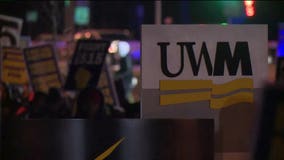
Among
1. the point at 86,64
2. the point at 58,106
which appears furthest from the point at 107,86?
the point at 58,106

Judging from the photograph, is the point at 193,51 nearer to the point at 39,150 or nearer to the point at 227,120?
the point at 227,120

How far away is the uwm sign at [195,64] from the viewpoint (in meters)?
4.07

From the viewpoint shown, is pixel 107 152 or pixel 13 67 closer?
pixel 107 152

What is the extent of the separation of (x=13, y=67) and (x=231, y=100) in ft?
25.4

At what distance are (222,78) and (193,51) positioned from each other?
23cm

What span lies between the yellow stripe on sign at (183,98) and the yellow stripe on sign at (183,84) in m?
0.04

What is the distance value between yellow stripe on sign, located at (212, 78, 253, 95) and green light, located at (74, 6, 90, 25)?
730 inches

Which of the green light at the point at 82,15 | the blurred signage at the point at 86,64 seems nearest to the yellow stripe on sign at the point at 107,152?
the blurred signage at the point at 86,64

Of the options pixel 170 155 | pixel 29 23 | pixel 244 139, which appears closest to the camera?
pixel 170 155

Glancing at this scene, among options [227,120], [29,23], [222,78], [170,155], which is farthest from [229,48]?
[29,23]

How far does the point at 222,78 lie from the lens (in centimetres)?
408

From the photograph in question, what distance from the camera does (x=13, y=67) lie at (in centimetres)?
1134

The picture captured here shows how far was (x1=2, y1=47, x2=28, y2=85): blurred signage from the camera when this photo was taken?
36.8 feet

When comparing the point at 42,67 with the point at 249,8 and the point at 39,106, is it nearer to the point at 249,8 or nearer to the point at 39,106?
the point at 39,106
